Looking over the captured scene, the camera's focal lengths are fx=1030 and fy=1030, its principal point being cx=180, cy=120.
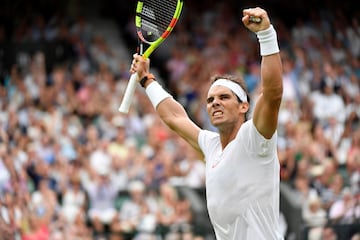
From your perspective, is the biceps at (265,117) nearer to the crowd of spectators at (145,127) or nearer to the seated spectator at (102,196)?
the crowd of spectators at (145,127)

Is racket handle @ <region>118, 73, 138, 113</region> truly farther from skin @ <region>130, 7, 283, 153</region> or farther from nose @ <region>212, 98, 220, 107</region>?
nose @ <region>212, 98, 220, 107</region>

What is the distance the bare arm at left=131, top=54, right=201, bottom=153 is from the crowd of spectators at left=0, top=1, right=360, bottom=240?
366cm

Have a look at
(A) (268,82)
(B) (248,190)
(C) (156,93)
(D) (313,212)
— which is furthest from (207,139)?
(D) (313,212)

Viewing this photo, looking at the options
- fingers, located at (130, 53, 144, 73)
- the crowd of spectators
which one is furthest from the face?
the crowd of spectators

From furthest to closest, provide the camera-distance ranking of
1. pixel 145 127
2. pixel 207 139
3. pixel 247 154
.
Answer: pixel 145 127
pixel 207 139
pixel 247 154

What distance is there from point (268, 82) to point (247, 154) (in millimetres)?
521

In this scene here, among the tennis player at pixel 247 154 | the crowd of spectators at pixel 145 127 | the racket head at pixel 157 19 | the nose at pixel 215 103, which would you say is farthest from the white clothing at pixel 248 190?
the crowd of spectators at pixel 145 127

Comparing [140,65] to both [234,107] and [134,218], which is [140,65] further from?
[134,218]

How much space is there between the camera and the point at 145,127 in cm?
1603

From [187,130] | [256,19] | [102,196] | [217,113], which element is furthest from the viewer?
[102,196]

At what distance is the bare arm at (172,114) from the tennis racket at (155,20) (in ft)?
0.23

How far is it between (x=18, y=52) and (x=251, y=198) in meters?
11.8

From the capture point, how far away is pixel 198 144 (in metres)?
6.75

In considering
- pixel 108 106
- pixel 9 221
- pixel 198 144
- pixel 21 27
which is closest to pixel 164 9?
pixel 198 144
